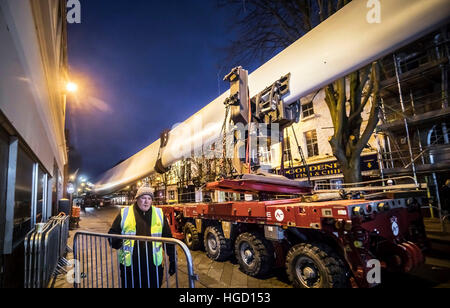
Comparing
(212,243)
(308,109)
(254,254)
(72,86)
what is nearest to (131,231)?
(254,254)

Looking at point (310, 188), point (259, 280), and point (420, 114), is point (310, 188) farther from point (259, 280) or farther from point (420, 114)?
point (420, 114)

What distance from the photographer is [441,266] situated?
4.90 metres

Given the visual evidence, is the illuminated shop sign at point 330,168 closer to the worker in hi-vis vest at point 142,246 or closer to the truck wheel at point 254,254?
the truck wheel at point 254,254

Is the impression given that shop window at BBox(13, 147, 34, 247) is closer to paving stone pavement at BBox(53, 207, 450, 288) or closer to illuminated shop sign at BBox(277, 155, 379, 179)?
paving stone pavement at BBox(53, 207, 450, 288)

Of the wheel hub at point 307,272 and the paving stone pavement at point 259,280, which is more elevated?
the wheel hub at point 307,272

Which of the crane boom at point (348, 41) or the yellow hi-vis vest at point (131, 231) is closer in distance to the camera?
the crane boom at point (348, 41)

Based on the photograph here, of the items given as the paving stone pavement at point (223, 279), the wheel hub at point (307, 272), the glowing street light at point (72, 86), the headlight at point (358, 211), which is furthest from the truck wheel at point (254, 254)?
the glowing street light at point (72, 86)

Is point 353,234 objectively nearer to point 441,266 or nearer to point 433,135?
point 441,266

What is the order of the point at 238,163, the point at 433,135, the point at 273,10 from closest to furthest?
the point at 238,163 → the point at 273,10 → the point at 433,135

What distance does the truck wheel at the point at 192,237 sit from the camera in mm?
7023

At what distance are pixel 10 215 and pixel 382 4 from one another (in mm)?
4811

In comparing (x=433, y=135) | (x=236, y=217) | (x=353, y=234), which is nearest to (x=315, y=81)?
(x=353, y=234)

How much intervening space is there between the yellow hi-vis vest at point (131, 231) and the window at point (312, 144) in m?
13.4

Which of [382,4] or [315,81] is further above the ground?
[382,4]
